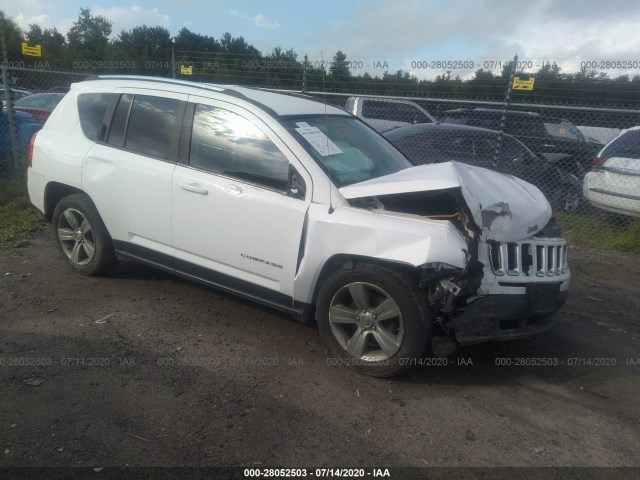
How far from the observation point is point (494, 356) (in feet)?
13.2

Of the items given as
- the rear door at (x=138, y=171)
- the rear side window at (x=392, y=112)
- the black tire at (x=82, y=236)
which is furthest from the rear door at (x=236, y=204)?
the rear side window at (x=392, y=112)

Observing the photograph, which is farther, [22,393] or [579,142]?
[579,142]

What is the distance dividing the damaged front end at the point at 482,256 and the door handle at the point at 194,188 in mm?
1131

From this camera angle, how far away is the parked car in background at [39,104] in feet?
38.2

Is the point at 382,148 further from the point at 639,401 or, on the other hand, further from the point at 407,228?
the point at 639,401

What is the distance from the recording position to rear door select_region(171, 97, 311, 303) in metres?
3.73

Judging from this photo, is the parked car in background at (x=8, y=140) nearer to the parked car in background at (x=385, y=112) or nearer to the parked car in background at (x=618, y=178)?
the parked car in background at (x=385, y=112)

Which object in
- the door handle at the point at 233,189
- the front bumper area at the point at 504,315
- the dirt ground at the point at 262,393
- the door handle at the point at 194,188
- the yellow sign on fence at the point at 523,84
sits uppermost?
the yellow sign on fence at the point at 523,84

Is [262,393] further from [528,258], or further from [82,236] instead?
[82,236]

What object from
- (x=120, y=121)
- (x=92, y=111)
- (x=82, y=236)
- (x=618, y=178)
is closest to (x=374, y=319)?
(x=120, y=121)

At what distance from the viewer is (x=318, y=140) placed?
400 centimetres

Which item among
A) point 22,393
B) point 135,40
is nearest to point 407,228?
point 22,393

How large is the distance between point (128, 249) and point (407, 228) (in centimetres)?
262

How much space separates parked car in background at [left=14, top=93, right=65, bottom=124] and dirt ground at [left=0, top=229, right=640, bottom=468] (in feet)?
26.9
